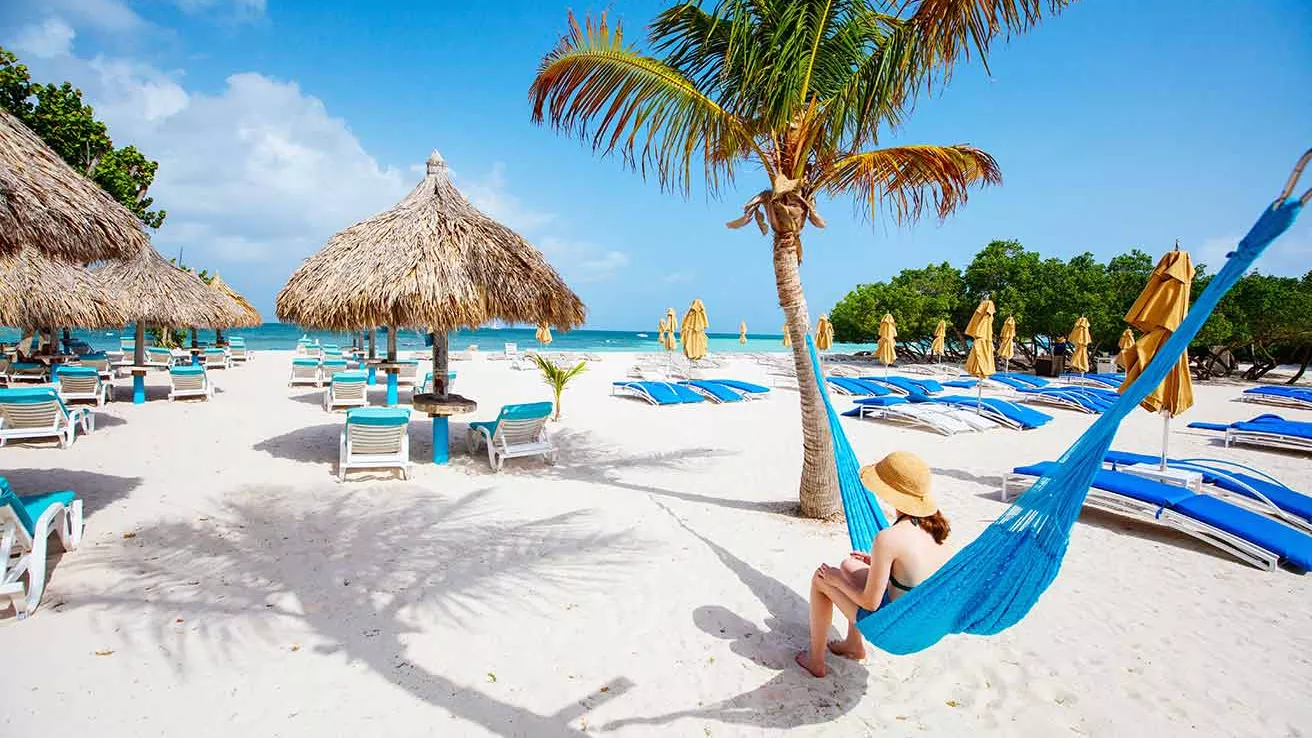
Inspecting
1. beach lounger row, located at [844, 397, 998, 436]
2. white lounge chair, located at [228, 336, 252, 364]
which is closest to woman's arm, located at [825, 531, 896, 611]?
beach lounger row, located at [844, 397, 998, 436]

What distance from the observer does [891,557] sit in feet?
7.68

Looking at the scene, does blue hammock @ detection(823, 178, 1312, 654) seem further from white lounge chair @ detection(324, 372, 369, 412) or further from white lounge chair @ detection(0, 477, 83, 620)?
white lounge chair @ detection(324, 372, 369, 412)

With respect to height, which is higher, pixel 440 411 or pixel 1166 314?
pixel 1166 314

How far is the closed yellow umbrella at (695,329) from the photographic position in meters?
14.5

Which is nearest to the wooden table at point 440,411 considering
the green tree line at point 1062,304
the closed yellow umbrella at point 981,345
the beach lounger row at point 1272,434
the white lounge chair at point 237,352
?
the closed yellow umbrella at point 981,345

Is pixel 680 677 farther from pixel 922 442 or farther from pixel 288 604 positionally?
pixel 922 442

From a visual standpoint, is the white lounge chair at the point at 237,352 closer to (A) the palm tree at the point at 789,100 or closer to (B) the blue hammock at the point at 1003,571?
(A) the palm tree at the point at 789,100

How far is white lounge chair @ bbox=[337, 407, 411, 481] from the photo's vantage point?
19.2ft

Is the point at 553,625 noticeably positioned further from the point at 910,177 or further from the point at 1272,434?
the point at 1272,434

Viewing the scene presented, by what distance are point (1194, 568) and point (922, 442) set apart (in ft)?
15.1

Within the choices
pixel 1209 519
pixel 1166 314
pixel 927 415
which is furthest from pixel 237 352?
pixel 1209 519

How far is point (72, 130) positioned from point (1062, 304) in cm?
2925

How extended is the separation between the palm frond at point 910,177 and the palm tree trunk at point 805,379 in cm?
68

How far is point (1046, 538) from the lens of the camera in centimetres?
208
